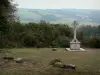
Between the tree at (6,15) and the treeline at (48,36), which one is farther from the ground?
the tree at (6,15)

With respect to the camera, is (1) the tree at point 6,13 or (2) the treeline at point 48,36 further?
(2) the treeline at point 48,36

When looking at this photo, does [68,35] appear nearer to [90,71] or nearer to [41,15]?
[41,15]

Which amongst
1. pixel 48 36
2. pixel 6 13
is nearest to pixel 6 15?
pixel 6 13

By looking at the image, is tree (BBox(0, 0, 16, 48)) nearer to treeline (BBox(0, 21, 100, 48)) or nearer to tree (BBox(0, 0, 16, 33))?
tree (BBox(0, 0, 16, 33))

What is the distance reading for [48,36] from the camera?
33.6 metres

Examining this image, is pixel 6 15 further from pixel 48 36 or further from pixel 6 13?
pixel 48 36

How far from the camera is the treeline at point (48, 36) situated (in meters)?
31.3

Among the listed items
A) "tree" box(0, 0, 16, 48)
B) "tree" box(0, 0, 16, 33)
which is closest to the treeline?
"tree" box(0, 0, 16, 48)

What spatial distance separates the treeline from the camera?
3128 centimetres

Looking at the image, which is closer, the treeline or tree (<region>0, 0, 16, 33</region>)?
tree (<region>0, 0, 16, 33</region>)

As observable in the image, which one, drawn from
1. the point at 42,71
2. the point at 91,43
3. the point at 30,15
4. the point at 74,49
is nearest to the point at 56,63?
the point at 42,71

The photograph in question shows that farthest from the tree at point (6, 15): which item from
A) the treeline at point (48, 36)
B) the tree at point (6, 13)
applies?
the treeline at point (48, 36)

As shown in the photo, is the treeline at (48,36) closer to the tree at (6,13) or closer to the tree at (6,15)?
the tree at (6,15)

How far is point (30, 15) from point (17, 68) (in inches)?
908
